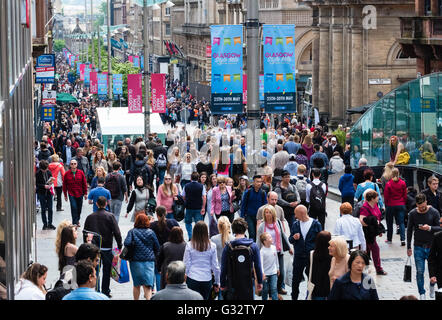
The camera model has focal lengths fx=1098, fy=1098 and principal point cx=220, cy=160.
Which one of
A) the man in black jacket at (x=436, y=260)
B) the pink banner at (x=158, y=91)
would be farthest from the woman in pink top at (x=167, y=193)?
the pink banner at (x=158, y=91)

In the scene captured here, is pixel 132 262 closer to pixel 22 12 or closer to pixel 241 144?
pixel 22 12

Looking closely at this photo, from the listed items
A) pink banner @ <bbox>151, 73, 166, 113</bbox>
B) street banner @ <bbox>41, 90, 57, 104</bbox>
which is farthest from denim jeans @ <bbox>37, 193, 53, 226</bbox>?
street banner @ <bbox>41, 90, 57, 104</bbox>

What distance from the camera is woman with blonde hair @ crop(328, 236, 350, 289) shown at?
38.3 ft

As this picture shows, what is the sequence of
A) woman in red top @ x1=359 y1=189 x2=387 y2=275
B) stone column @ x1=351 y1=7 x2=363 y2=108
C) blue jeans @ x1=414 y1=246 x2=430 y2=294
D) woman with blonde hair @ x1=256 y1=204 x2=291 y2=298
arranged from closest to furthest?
woman with blonde hair @ x1=256 y1=204 x2=291 y2=298 < blue jeans @ x1=414 y1=246 x2=430 y2=294 < woman in red top @ x1=359 y1=189 x2=387 y2=275 < stone column @ x1=351 y1=7 x2=363 y2=108

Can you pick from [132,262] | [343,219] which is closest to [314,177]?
[343,219]

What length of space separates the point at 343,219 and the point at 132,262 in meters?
3.12

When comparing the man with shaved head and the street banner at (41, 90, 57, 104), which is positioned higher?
the street banner at (41, 90, 57, 104)

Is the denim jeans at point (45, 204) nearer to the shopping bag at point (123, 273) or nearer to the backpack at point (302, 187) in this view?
the backpack at point (302, 187)

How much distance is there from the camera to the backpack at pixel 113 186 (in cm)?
2023

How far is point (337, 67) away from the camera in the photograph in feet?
171

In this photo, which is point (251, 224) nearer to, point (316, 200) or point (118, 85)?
point (316, 200)

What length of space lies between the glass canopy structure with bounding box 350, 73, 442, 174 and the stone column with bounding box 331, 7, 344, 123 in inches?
869

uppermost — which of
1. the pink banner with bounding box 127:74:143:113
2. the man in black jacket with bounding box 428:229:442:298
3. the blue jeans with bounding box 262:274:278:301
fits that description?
the pink banner with bounding box 127:74:143:113

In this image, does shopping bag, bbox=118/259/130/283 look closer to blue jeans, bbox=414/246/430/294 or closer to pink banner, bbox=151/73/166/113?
blue jeans, bbox=414/246/430/294
